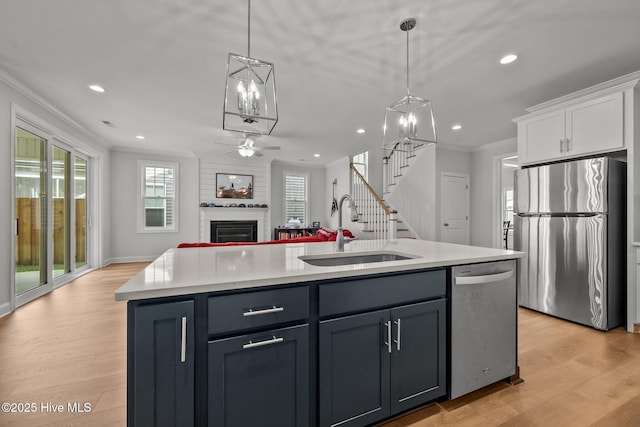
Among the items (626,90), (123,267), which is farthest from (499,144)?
(123,267)

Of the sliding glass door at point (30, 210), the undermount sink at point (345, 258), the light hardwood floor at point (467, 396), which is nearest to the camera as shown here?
the light hardwood floor at point (467, 396)

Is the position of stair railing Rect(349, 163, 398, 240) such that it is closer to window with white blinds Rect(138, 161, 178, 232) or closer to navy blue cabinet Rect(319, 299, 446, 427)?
navy blue cabinet Rect(319, 299, 446, 427)

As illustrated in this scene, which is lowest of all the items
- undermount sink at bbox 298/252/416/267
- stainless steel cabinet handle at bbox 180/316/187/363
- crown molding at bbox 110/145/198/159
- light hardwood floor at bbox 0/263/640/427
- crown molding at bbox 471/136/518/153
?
light hardwood floor at bbox 0/263/640/427

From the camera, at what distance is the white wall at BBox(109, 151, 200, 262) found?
6.33 meters

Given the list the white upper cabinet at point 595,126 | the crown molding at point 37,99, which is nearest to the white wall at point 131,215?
the crown molding at point 37,99

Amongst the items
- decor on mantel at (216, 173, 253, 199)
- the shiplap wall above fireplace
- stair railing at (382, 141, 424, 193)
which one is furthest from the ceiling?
decor on mantel at (216, 173, 253, 199)

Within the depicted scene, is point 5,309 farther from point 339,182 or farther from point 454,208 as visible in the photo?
point 454,208

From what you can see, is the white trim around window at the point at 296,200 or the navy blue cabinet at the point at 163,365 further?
the white trim around window at the point at 296,200

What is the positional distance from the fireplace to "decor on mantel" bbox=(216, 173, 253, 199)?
0.67m

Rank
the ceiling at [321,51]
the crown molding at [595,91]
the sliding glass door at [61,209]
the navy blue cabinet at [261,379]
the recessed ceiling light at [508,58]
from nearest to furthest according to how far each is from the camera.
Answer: the navy blue cabinet at [261,379], the ceiling at [321,51], the recessed ceiling light at [508,58], the crown molding at [595,91], the sliding glass door at [61,209]

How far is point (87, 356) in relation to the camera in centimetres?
229

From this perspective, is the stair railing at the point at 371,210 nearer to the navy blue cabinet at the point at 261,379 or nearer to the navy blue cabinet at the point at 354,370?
the navy blue cabinet at the point at 354,370

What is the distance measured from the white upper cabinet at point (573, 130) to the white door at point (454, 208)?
221 centimetres

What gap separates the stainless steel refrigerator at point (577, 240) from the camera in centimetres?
284
